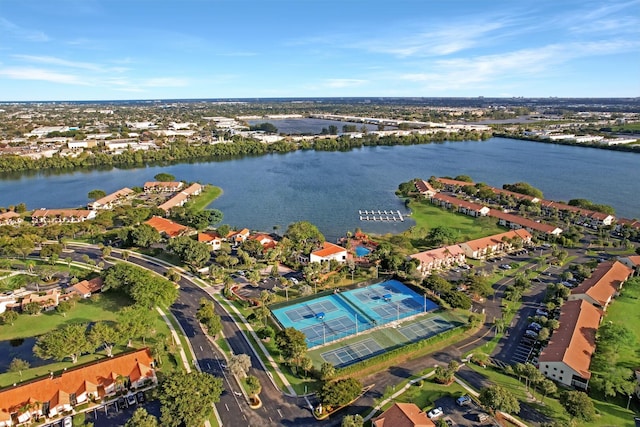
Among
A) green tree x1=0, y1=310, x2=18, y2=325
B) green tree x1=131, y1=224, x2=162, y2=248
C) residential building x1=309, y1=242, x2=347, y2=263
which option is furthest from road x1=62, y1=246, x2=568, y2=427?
green tree x1=131, y1=224, x2=162, y2=248

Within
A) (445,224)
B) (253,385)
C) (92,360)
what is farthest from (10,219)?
(445,224)

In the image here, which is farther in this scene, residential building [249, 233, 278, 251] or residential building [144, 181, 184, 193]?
residential building [144, 181, 184, 193]

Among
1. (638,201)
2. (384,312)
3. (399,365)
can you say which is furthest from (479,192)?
(399,365)

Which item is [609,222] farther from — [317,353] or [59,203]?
[59,203]

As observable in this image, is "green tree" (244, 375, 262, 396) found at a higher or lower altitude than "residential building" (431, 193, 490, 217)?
lower

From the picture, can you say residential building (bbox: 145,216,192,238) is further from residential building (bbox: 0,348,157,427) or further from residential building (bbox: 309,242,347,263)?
residential building (bbox: 0,348,157,427)

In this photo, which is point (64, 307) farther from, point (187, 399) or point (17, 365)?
point (187, 399)

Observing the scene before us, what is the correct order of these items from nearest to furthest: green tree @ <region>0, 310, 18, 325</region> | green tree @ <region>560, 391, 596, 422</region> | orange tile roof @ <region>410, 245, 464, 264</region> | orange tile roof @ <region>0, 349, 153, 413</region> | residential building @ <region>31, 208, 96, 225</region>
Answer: green tree @ <region>560, 391, 596, 422</region>, orange tile roof @ <region>0, 349, 153, 413</region>, green tree @ <region>0, 310, 18, 325</region>, orange tile roof @ <region>410, 245, 464, 264</region>, residential building @ <region>31, 208, 96, 225</region>
